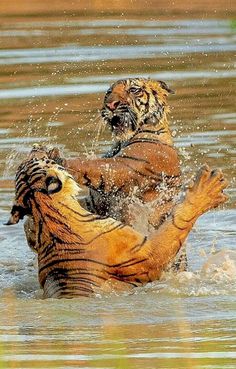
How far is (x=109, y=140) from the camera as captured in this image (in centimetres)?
1286

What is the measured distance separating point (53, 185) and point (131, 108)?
1261 mm

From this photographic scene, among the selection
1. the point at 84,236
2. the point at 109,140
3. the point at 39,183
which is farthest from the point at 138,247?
the point at 109,140

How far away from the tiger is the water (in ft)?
0.50

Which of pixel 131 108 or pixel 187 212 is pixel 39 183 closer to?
pixel 187 212

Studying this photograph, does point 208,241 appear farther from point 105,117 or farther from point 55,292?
point 55,292

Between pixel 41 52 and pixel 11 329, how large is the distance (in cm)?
989

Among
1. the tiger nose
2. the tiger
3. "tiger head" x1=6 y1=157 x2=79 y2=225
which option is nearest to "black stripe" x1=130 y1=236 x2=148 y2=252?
the tiger

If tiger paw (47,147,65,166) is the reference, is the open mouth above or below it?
above

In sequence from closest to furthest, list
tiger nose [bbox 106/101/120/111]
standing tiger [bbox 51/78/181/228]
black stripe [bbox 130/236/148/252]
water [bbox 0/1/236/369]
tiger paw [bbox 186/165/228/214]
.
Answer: water [bbox 0/1/236/369] < black stripe [bbox 130/236/148/252] < tiger paw [bbox 186/165/228/214] < standing tiger [bbox 51/78/181/228] < tiger nose [bbox 106/101/120/111]

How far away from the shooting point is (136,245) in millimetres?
7992

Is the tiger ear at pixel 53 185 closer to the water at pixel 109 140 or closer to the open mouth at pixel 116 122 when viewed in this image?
the water at pixel 109 140

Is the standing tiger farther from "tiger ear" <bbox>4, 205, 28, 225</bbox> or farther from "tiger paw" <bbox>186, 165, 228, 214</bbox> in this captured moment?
"tiger paw" <bbox>186, 165, 228, 214</bbox>

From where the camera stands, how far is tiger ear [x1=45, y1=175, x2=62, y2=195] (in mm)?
8031

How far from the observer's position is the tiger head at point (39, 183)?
8.05m
